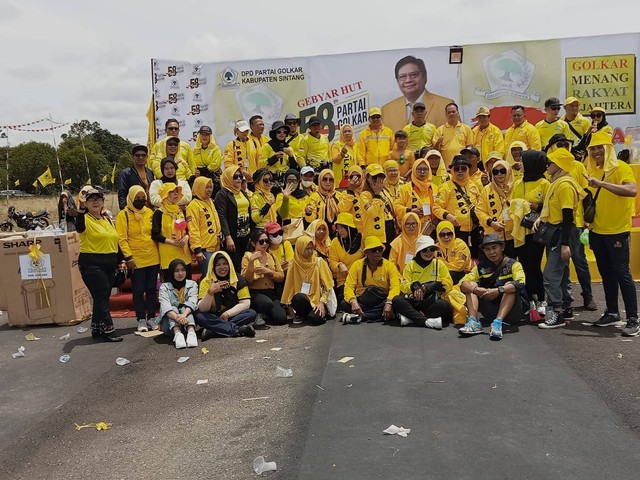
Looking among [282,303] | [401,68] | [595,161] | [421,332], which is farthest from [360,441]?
[401,68]

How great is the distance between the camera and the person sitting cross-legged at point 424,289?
21.6 ft

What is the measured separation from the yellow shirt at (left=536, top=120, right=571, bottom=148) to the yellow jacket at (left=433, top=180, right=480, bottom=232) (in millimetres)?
2227

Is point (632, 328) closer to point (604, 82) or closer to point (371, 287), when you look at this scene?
point (371, 287)

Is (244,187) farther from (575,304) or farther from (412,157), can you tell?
(575,304)

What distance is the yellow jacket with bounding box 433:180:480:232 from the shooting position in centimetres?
749

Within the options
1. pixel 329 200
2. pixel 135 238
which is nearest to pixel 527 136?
pixel 329 200

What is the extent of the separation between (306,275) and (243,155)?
2.68 m

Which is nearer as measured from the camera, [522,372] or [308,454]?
[308,454]

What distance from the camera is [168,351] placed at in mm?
6297

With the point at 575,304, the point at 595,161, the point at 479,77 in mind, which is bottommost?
the point at 575,304

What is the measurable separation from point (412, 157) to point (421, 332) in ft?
11.3

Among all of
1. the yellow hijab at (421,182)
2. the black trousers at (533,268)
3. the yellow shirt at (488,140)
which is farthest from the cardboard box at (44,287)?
the yellow shirt at (488,140)

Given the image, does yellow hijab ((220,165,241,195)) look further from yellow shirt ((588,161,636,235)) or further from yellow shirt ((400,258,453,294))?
yellow shirt ((588,161,636,235))

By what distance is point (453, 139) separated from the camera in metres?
9.44
